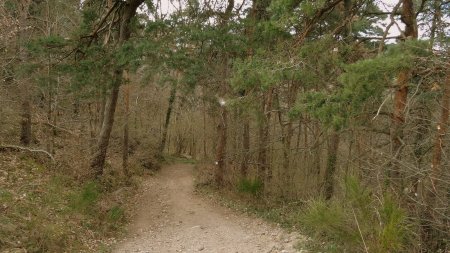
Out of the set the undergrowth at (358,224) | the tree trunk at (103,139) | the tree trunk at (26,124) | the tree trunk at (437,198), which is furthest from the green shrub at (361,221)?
the tree trunk at (26,124)

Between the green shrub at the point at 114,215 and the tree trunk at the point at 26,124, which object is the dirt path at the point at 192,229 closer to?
the green shrub at the point at 114,215

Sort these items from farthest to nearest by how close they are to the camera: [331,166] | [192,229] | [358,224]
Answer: [331,166]
[192,229]
[358,224]

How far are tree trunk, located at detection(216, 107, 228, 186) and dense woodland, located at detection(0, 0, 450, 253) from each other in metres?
0.05

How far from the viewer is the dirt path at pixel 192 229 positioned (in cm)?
878

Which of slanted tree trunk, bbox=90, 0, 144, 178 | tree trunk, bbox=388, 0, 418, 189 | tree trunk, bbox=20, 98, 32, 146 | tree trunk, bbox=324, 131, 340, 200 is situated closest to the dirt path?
slanted tree trunk, bbox=90, 0, 144, 178

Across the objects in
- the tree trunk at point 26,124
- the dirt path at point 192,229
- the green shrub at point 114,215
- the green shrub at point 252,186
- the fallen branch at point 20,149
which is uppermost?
the tree trunk at point 26,124

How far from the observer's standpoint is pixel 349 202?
19.7 feet

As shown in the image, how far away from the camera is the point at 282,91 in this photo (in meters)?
13.3

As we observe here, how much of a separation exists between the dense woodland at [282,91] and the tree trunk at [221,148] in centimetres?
5

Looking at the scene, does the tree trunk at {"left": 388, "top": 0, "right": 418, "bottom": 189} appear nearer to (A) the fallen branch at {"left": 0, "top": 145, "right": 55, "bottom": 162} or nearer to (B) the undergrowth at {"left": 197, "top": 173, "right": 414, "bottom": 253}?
(B) the undergrowth at {"left": 197, "top": 173, "right": 414, "bottom": 253}

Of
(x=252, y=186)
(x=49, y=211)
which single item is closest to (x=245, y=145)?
(x=252, y=186)

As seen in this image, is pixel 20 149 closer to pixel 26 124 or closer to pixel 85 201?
pixel 26 124

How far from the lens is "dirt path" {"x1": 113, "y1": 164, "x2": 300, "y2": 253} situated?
878 centimetres

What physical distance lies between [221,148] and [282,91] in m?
3.10
